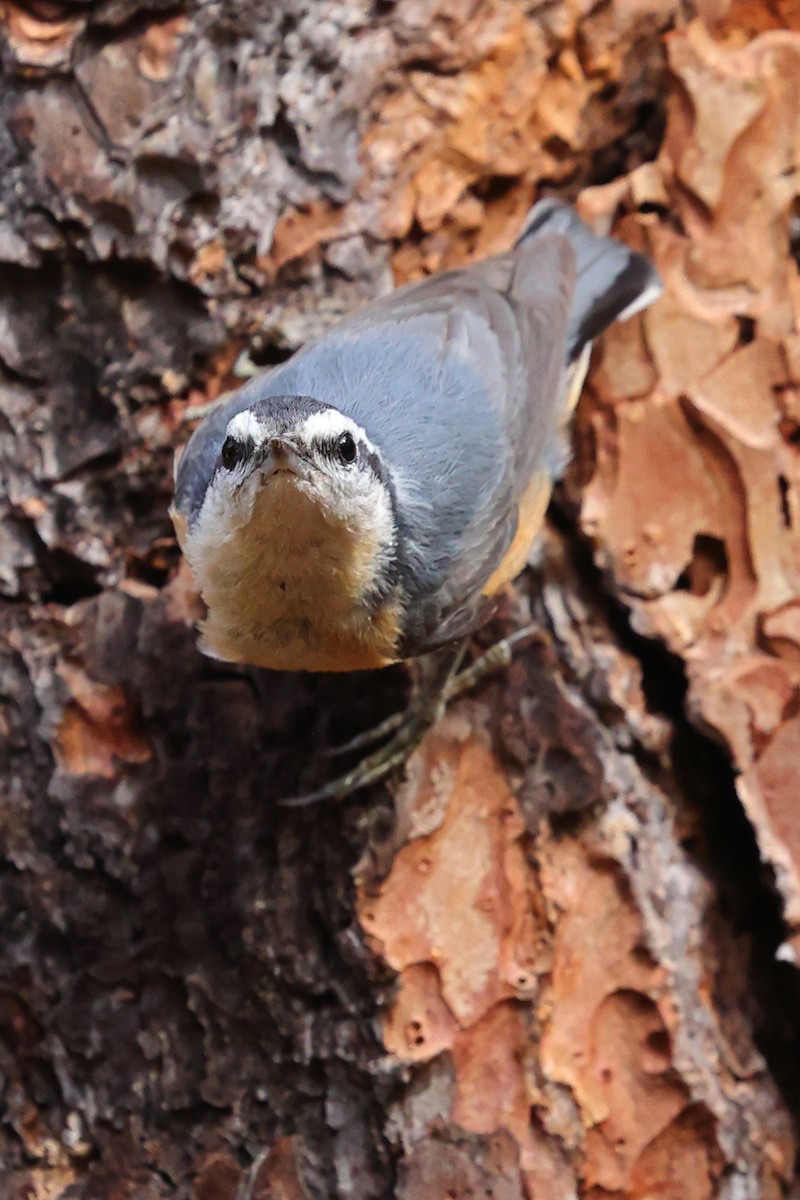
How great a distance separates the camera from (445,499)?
1.94 metres

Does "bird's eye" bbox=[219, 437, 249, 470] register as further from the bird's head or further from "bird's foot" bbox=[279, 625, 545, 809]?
"bird's foot" bbox=[279, 625, 545, 809]

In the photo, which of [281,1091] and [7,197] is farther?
[7,197]

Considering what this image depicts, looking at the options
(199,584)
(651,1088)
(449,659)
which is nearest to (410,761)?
(449,659)

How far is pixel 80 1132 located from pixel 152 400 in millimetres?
1445

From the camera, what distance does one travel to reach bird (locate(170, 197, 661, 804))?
1.61 metres

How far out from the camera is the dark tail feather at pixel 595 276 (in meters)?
2.35

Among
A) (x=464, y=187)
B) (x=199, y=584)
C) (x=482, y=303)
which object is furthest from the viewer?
(x=464, y=187)

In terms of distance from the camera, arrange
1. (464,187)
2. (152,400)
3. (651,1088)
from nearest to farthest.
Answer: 1. (651,1088)
2. (152,400)
3. (464,187)

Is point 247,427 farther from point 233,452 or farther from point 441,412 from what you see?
point 441,412

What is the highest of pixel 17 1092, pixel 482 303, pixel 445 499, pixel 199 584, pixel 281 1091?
pixel 482 303

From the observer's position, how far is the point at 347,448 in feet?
5.18

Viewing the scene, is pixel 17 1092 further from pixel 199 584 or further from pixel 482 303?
pixel 482 303

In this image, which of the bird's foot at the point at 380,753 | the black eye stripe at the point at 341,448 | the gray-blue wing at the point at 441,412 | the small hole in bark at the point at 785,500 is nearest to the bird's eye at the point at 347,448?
the black eye stripe at the point at 341,448

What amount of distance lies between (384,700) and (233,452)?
842mm
